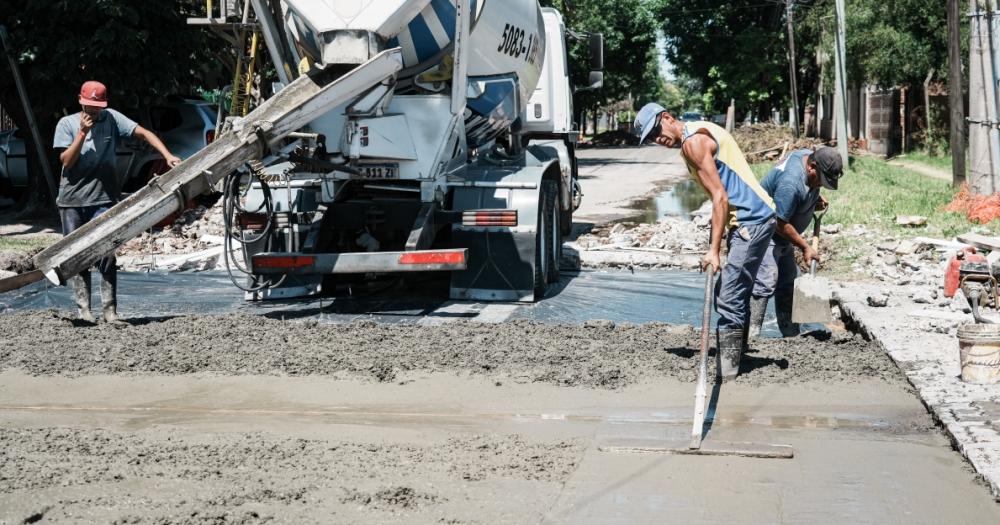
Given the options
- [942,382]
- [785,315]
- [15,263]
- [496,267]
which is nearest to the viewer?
[942,382]

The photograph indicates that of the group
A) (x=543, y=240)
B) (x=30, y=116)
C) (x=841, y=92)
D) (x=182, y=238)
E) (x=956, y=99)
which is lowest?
(x=543, y=240)

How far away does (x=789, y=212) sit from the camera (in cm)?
688

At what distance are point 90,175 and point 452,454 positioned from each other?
4.64m

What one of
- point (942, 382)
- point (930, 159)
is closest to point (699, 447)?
point (942, 382)

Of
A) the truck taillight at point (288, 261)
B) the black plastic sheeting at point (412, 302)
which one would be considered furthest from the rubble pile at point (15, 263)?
the truck taillight at point (288, 261)

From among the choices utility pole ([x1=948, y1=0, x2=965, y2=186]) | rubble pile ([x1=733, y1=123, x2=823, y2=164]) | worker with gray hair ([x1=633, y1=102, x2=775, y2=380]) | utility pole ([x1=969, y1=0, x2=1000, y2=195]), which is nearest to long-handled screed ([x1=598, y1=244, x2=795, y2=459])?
worker with gray hair ([x1=633, y1=102, x2=775, y2=380])

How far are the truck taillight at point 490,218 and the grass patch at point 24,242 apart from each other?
602 cm

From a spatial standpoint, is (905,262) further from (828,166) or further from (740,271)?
(740,271)

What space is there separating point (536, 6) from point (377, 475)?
7.15m

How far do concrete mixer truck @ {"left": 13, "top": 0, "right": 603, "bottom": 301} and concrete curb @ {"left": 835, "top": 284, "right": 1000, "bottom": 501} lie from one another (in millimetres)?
2840

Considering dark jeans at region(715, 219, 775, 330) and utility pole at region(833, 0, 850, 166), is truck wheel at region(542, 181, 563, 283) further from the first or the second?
utility pole at region(833, 0, 850, 166)

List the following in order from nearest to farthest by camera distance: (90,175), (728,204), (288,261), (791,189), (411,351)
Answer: (728,204), (791,189), (411,351), (90,175), (288,261)

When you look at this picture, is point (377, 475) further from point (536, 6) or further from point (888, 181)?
point (888, 181)

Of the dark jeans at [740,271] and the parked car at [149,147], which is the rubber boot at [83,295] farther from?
the parked car at [149,147]
